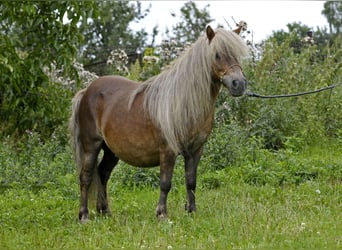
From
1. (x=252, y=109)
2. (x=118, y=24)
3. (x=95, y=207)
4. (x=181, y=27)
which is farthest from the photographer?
(x=118, y=24)

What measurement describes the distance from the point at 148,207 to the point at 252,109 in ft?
12.9

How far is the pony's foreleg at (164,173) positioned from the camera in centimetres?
604

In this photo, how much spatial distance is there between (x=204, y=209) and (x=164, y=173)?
81cm

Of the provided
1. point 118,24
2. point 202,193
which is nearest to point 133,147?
point 202,193

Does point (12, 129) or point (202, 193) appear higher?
point (12, 129)

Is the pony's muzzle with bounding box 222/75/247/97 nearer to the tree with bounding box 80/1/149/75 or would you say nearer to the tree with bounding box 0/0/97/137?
the tree with bounding box 0/0/97/137

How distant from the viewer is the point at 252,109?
10.4 metres

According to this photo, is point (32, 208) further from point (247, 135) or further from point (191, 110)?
point (247, 135)

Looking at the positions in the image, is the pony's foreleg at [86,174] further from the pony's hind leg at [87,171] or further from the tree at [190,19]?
the tree at [190,19]

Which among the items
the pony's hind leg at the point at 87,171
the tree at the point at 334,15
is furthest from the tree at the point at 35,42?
the tree at the point at 334,15

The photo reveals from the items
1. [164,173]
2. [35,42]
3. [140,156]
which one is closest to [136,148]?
[140,156]

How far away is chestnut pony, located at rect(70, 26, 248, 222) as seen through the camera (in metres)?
5.88

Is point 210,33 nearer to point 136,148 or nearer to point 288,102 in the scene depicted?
point 136,148

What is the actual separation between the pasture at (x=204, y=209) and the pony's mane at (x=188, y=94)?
91 cm
